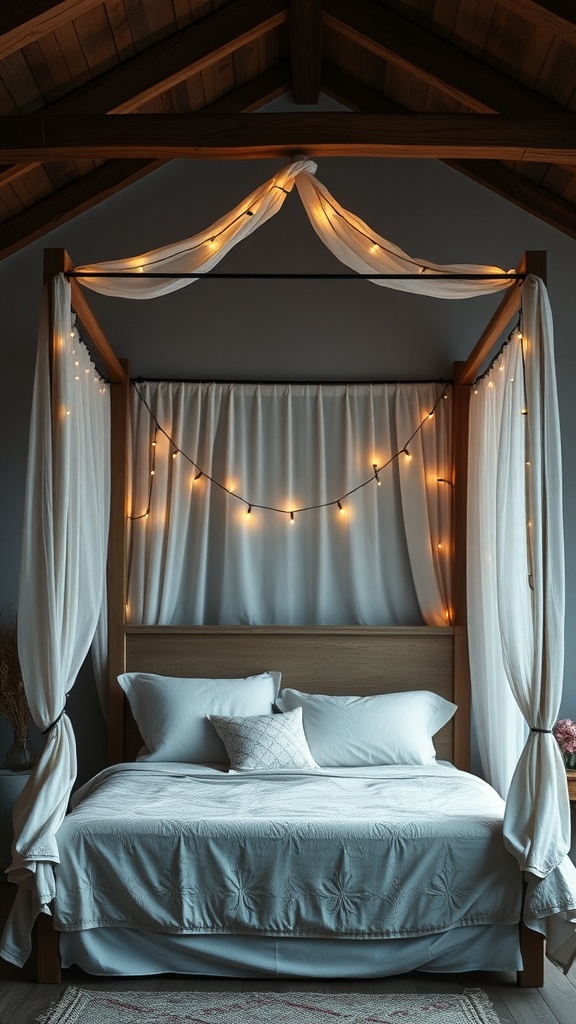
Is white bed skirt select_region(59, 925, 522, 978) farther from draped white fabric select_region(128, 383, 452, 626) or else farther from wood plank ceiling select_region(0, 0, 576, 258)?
wood plank ceiling select_region(0, 0, 576, 258)

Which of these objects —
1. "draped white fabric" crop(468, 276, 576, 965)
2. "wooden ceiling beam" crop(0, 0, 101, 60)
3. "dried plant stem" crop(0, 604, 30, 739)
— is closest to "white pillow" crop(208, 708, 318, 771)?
"dried plant stem" crop(0, 604, 30, 739)

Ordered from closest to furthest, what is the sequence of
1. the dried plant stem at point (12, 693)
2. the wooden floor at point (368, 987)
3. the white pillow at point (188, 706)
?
the wooden floor at point (368, 987) < the white pillow at point (188, 706) < the dried plant stem at point (12, 693)

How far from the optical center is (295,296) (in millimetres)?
5664

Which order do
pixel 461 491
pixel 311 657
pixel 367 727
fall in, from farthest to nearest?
pixel 461 491 → pixel 311 657 → pixel 367 727

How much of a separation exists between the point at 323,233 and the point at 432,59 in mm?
1413

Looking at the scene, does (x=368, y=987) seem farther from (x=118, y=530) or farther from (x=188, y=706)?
(x=118, y=530)

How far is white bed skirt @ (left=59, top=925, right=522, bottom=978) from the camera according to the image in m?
3.58

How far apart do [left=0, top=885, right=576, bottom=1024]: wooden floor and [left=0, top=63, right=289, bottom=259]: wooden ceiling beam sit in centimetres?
373

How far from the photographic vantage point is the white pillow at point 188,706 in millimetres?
4828

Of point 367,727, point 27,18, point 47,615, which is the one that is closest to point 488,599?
point 367,727

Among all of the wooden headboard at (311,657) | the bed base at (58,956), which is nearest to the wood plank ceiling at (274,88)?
the wooden headboard at (311,657)

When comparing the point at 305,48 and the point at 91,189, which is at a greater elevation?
the point at 305,48

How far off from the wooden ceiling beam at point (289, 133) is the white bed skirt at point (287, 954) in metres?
3.02

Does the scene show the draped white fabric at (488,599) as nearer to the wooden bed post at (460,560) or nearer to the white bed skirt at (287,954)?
the wooden bed post at (460,560)
